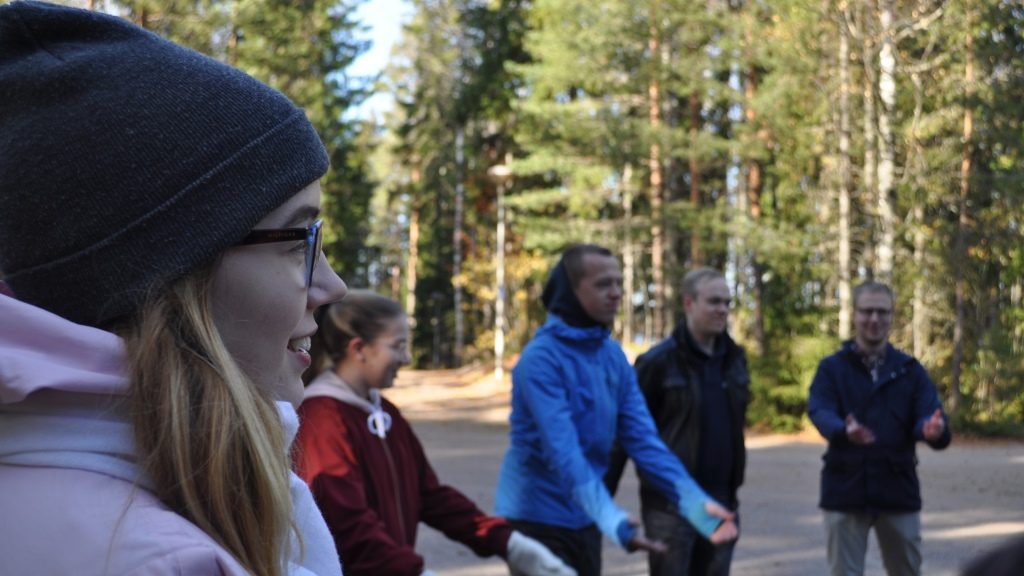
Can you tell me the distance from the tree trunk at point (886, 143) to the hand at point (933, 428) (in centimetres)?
1600

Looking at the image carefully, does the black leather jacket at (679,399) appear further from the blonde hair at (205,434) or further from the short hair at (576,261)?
the blonde hair at (205,434)

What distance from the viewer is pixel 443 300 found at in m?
52.7

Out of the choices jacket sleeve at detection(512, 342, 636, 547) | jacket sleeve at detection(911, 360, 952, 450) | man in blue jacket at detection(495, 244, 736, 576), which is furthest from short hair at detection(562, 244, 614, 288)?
jacket sleeve at detection(911, 360, 952, 450)

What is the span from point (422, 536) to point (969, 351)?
54.9 feet

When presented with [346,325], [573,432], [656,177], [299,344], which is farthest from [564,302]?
[656,177]

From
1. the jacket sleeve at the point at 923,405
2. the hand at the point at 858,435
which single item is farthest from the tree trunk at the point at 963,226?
the hand at the point at 858,435

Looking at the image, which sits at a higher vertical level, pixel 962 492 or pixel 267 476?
pixel 267 476

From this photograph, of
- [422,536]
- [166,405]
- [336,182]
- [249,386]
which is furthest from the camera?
[336,182]

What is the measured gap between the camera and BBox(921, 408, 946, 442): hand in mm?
6727

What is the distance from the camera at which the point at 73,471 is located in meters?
1.15

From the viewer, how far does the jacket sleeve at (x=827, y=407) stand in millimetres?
6926

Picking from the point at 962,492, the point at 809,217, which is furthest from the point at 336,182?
the point at 962,492

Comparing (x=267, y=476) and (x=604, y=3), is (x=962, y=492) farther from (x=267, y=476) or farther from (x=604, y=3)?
(x=604, y=3)

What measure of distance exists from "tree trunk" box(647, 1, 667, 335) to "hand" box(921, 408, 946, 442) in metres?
23.0
